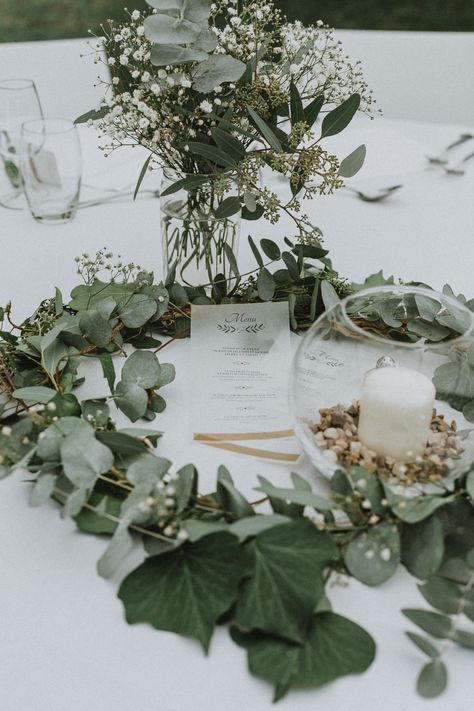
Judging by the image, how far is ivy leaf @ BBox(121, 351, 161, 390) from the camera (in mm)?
853

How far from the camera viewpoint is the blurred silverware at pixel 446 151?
1508mm

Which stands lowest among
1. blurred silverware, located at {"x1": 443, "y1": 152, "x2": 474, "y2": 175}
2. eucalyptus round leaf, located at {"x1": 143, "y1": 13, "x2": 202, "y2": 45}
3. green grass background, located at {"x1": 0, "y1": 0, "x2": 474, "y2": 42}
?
green grass background, located at {"x1": 0, "y1": 0, "x2": 474, "y2": 42}

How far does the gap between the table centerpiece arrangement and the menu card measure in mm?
130

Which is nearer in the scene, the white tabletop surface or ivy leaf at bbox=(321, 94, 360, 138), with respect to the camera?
the white tabletop surface

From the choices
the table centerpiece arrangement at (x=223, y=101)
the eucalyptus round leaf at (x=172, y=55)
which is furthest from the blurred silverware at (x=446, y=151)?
the eucalyptus round leaf at (x=172, y=55)

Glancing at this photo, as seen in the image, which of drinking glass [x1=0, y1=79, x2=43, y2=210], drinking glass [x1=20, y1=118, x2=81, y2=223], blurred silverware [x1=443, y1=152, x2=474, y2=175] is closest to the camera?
drinking glass [x1=20, y1=118, x2=81, y2=223]

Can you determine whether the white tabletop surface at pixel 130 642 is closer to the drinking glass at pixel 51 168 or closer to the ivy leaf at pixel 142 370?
the ivy leaf at pixel 142 370

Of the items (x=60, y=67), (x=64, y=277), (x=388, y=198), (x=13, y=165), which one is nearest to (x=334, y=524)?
(x=64, y=277)

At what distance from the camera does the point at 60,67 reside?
6.40ft

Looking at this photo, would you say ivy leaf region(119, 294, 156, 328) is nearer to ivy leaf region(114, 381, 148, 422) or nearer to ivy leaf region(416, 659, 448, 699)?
ivy leaf region(114, 381, 148, 422)

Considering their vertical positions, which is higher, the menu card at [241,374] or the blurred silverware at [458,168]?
the blurred silverware at [458,168]

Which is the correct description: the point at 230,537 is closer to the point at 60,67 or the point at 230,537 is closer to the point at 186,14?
the point at 186,14

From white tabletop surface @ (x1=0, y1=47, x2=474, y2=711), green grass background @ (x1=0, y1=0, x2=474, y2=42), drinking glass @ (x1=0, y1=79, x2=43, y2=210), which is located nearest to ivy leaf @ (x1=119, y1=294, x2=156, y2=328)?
white tabletop surface @ (x1=0, y1=47, x2=474, y2=711)

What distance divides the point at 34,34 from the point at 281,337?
4.17 meters
